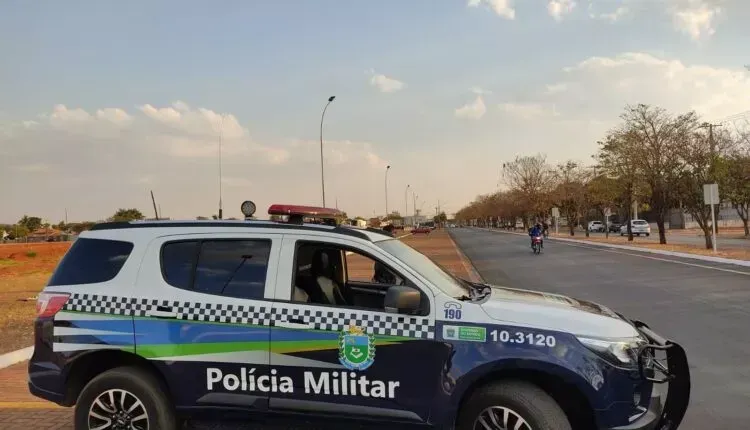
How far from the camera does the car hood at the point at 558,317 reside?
146 inches

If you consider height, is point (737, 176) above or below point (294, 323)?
above

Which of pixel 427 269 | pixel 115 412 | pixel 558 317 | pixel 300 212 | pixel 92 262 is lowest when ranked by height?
pixel 115 412

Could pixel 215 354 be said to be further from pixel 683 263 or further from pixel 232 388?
pixel 683 263

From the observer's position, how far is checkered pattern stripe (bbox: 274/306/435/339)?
148 inches

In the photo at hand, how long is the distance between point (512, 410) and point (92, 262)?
3.28 m

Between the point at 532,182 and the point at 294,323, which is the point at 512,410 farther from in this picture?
the point at 532,182

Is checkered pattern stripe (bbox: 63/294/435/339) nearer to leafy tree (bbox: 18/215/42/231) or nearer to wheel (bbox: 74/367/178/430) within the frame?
wheel (bbox: 74/367/178/430)

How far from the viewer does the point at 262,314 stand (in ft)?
13.0

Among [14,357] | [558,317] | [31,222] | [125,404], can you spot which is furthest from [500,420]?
[31,222]

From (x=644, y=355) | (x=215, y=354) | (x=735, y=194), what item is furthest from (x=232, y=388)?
(x=735, y=194)

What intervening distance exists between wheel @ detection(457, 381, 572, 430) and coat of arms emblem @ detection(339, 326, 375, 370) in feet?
2.32

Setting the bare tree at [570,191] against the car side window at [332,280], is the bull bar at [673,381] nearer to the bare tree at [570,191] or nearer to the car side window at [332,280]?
the car side window at [332,280]

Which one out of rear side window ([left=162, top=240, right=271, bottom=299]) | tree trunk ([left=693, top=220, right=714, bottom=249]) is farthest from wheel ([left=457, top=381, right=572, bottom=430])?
tree trunk ([left=693, top=220, right=714, bottom=249])

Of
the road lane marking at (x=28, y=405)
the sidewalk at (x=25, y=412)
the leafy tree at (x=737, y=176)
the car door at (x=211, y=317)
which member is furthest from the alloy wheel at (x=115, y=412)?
the leafy tree at (x=737, y=176)
